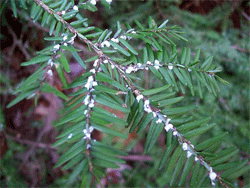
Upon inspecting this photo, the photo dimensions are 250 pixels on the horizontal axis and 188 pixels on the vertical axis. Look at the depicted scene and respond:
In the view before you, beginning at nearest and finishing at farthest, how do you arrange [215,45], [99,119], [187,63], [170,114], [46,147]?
[99,119] < [170,114] < [187,63] < [215,45] < [46,147]

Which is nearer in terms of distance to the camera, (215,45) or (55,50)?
(55,50)

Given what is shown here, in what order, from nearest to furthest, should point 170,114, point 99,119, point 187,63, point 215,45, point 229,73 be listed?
1. point 99,119
2. point 170,114
3. point 187,63
4. point 215,45
5. point 229,73

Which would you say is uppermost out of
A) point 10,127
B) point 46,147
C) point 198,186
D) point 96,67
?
point 96,67

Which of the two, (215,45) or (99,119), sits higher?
(215,45)

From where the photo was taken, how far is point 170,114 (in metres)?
1.04

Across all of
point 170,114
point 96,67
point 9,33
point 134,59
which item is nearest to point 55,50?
point 96,67

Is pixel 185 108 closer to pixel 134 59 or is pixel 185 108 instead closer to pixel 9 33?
pixel 134 59

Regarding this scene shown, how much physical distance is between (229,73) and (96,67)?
1.94m

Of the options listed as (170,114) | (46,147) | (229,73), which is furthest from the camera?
(46,147)

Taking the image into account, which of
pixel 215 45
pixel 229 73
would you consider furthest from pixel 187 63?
pixel 229 73

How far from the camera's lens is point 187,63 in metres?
1.18

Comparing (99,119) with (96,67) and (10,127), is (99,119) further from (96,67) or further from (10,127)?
(10,127)

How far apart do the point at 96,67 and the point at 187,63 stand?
19.1 inches

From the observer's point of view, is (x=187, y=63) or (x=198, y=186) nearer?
(x=198, y=186)
